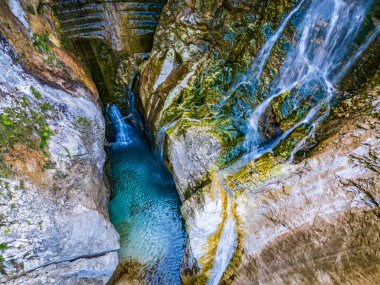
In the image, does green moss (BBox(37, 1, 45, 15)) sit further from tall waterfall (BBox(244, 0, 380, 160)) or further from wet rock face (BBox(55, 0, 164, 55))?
tall waterfall (BBox(244, 0, 380, 160))

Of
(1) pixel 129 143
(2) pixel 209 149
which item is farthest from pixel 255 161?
(1) pixel 129 143

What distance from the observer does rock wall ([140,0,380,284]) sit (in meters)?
2.72

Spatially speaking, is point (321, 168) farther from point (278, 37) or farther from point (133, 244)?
point (133, 244)

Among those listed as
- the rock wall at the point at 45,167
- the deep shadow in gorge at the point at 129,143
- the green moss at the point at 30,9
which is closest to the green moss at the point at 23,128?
the rock wall at the point at 45,167

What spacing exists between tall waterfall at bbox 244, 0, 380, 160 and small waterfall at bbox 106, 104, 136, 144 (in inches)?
174

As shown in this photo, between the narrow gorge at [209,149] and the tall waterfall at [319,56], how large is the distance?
0.02 m

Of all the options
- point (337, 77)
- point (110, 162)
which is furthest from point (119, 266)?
point (337, 77)

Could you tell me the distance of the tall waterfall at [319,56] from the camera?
3352 mm

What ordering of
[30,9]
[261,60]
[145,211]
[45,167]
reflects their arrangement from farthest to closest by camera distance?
1. [145,211]
2. [30,9]
3. [261,60]
4. [45,167]

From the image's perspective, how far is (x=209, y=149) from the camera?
4441mm

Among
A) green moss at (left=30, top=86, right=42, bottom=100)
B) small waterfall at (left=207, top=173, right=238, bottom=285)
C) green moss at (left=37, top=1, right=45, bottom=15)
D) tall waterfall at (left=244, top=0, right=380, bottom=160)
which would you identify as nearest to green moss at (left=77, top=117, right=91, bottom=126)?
green moss at (left=30, top=86, right=42, bottom=100)

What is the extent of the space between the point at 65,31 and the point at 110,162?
134 inches

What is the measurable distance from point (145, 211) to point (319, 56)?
4.45 meters

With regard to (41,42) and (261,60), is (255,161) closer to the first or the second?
(261,60)
